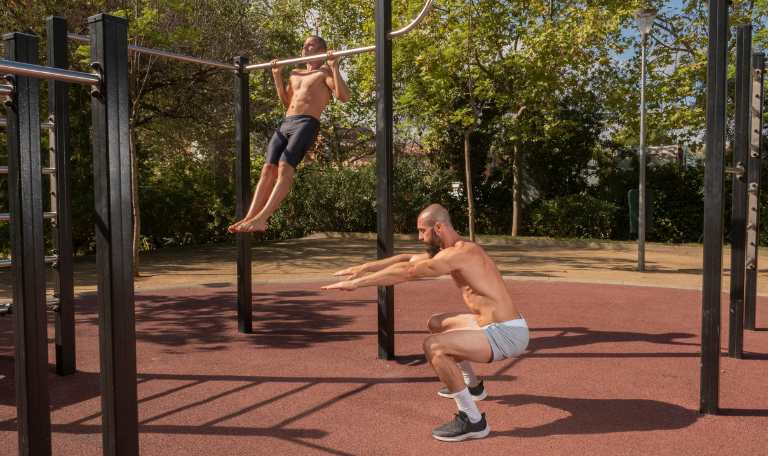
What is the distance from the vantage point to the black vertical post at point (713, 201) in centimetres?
399

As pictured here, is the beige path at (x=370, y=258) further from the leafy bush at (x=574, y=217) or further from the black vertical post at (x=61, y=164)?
the black vertical post at (x=61, y=164)

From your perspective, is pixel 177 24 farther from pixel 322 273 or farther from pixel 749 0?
pixel 749 0

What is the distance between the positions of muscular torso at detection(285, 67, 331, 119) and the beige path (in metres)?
4.90

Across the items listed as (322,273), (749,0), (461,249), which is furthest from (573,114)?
(461,249)

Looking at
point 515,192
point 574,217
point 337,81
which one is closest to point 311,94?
point 337,81

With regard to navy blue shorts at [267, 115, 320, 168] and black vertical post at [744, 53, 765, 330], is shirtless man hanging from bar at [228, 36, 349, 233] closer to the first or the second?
navy blue shorts at [267, 115, 320, 168]

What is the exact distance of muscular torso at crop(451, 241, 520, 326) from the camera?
3932mm

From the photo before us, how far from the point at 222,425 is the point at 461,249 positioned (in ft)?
5.62

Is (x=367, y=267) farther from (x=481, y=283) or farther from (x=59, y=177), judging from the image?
(x=59, y=177)

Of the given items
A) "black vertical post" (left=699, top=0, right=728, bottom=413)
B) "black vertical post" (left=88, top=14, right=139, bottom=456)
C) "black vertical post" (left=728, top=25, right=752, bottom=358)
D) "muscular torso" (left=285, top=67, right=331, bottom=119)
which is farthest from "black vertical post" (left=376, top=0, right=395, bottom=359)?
"black vertical post" (left=88, top=14, right=139, bottom=456)

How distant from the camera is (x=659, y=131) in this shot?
55.8 ft

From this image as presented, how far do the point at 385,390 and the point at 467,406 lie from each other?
1.01 meters

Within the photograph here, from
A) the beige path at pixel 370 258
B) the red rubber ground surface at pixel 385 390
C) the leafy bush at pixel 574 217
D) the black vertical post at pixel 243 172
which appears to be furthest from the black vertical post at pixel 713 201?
the leafy bush at pixel 574 217

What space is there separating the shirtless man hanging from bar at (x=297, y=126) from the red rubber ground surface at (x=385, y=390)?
1258 mm
